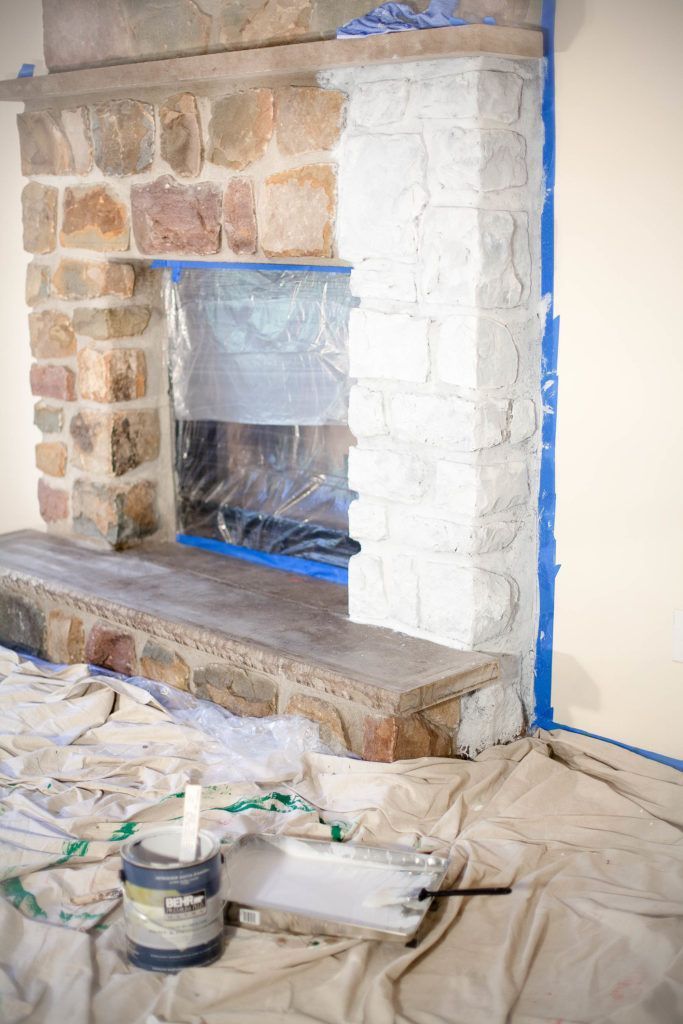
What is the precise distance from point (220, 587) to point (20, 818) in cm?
86

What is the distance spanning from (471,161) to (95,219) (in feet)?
3.97

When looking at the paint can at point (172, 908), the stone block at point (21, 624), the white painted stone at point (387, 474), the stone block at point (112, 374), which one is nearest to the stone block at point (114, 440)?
the stone block at point (112, 374)

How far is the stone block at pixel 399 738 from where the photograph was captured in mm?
2281

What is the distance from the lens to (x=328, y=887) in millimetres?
1993

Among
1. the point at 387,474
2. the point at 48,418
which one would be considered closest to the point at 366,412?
the point at 387,474

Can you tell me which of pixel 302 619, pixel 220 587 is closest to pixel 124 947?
pixel 302 619

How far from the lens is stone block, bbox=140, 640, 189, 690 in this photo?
2.72 metres

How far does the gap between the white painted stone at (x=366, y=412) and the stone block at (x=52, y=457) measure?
115 cm

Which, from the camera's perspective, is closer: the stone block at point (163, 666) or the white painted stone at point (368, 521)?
the white painted stone at point (368, 521)

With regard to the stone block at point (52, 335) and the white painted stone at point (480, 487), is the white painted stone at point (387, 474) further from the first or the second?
the stone block at point (52, 335)

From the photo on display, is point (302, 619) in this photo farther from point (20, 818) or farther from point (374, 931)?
point (374, 931)

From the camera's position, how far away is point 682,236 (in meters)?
2.19

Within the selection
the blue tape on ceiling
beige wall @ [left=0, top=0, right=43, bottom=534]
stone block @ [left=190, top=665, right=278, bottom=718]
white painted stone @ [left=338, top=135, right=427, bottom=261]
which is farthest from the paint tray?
beige wall @ [left=0, top=0, right=43, bottom=534]

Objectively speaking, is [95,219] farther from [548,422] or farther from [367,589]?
[548,422]
